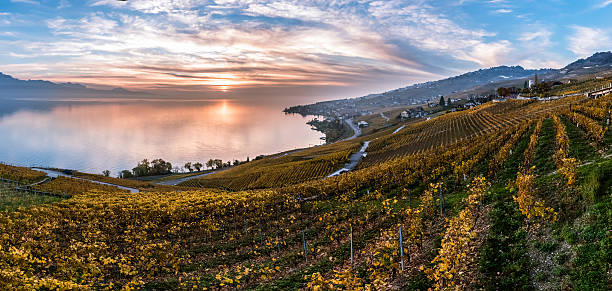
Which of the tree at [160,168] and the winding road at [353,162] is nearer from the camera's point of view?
the winding road at [353,162]

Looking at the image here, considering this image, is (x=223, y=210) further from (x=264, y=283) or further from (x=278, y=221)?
(x=264, y=283)

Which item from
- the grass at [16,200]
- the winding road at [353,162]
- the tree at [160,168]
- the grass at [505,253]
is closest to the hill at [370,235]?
the grass at [505,253]

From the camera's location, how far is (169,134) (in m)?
181

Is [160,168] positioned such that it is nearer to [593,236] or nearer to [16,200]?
[16,200]

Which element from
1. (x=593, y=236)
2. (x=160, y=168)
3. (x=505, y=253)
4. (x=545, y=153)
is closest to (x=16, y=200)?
(x=505, y=253)

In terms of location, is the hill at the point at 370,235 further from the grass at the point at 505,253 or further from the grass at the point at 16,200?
the grass at the point at 16,200

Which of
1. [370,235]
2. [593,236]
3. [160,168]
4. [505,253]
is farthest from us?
[160,168]

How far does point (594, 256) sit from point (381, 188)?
56.7 ft

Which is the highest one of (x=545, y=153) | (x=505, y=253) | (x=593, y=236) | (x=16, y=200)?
(x=545, y=153)

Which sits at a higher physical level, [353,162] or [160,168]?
[353,162]

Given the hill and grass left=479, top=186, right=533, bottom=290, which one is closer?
grass left=479, top=186, right=533, bottom=290

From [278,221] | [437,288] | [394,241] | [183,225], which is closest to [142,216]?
[183,225]

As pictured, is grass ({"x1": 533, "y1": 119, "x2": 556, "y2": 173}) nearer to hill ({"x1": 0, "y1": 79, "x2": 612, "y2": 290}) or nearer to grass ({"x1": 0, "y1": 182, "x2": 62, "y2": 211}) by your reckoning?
hill ({"x1": 0, "y1": 79, "x2": 612, "y2": 290})

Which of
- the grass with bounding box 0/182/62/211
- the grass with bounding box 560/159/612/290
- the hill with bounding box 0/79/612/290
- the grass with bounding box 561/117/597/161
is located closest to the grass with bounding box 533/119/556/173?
the hill with bounding box 0/79/612/290
